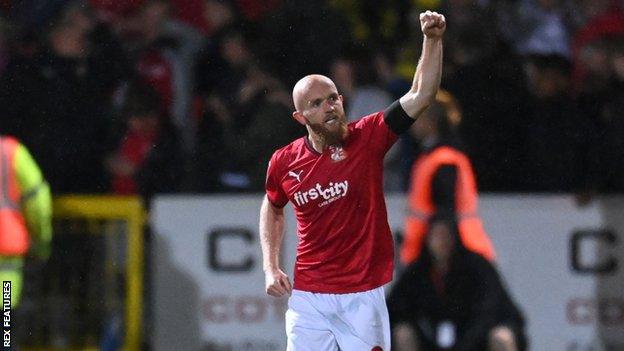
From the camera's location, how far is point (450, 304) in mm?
10578

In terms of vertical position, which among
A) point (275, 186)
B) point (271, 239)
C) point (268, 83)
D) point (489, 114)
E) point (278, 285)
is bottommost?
point (278, 285)

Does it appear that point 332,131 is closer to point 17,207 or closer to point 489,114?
point 17,207

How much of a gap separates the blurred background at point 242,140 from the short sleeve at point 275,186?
2.77m

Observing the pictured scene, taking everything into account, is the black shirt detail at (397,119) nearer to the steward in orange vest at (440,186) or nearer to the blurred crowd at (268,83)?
the steward in orange vest at (440,186)

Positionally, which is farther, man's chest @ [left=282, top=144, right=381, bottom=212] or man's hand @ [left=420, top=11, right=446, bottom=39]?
man's chest @ [left=282, top=144, right=381, bottom=212]

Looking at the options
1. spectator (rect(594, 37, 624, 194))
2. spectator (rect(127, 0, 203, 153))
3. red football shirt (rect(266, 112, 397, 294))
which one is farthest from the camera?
spectator (rect(127, 0, 203, 153))

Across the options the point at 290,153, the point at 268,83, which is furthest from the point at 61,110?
the point at 290,153

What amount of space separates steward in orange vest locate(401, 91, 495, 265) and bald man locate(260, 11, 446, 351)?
109 inches

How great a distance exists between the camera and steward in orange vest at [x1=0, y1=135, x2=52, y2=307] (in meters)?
10.2

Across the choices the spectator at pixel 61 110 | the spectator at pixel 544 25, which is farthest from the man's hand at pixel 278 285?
the spectator at pixel 544 25

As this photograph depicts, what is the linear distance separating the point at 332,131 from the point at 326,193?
0.30 meters

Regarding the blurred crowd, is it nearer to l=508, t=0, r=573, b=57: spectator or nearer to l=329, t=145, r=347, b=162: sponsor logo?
l=508, t=0, r=573, b=57: spectator

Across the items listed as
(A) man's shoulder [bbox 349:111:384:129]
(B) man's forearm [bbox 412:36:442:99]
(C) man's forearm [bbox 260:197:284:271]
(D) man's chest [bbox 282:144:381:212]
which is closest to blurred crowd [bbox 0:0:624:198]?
(C) man's forearm [bbox 260:197:284:271]

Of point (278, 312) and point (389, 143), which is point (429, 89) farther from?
point (278, 312)
